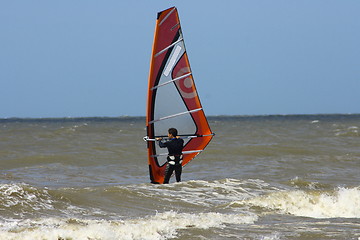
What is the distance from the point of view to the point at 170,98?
1003 centimetres

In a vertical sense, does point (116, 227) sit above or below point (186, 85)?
below

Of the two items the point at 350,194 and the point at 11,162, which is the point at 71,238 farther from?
the point at 11,162

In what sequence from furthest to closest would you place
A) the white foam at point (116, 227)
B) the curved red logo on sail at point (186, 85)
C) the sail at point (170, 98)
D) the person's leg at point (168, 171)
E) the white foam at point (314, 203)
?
the curved red logo on sail at point (186, 85)
the sail at point (170, 98)
the person's leg at point (168, 171)
the white foam at point (314, 203)
the white foam at point (116, 227)

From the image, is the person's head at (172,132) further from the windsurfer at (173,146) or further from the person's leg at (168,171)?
the person's leg at (168,171)

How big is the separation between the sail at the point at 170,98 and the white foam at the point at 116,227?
3.04 m

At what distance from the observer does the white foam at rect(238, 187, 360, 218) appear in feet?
26.0

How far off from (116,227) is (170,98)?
14.2 ft

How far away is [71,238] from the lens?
18.2 feet

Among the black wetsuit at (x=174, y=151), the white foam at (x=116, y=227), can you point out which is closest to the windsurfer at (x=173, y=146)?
the black wetsuit at (x=174, y=151)

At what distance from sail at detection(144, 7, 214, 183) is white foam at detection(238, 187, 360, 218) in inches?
81.5

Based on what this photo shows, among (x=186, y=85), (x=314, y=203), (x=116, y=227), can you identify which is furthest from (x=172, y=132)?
(x=116, y=227)

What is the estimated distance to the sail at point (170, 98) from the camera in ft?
32.3

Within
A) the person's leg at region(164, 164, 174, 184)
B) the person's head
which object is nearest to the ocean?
the person's leg at region(164, 164, 174, 184)

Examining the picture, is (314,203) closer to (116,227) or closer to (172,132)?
(172,132)
